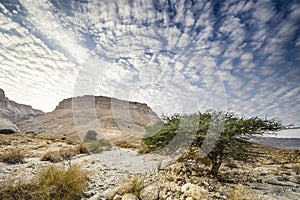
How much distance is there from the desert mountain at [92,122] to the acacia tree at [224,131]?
110ft

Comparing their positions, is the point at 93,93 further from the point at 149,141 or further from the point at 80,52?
the point at 149,141

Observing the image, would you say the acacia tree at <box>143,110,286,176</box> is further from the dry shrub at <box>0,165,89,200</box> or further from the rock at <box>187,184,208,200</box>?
the dry shrub at <box>0,165,89,200</box>

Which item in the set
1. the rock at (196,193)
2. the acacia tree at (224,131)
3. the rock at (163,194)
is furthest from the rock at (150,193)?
the acacia tree at (224,131)

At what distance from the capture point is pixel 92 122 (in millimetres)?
50125

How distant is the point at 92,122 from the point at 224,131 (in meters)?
48.9

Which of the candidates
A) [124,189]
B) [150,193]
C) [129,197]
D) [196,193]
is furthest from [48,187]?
[196,193]

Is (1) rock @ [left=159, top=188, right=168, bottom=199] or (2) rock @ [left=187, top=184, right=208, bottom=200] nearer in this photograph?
(2) rock @ [left=187, top=184, right=208, bottom=200]

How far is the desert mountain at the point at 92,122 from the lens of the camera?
44322 millimetres

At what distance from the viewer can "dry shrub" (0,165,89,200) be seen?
3.62 m

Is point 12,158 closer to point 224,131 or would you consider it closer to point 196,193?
point 196,193

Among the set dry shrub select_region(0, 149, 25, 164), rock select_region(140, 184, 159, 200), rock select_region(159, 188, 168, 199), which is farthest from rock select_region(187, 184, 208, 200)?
dry shrub select_region(0, 149, 25, 164)

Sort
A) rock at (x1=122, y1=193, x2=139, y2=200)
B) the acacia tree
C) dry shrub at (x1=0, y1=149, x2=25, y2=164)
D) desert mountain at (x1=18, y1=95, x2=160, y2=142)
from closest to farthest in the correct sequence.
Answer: rock at (x1=122, y1=193, x2=139, y2=200)
the acacia tree
dry shrub at (x1=0, y1=149, x2=25, y2=164)
desert mountain at (x1=18, y1=95, x2=160, y2=142)

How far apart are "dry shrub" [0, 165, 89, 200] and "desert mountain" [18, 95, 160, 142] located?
113 ft

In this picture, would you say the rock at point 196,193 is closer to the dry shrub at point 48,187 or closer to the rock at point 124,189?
the rock at point 124,189
